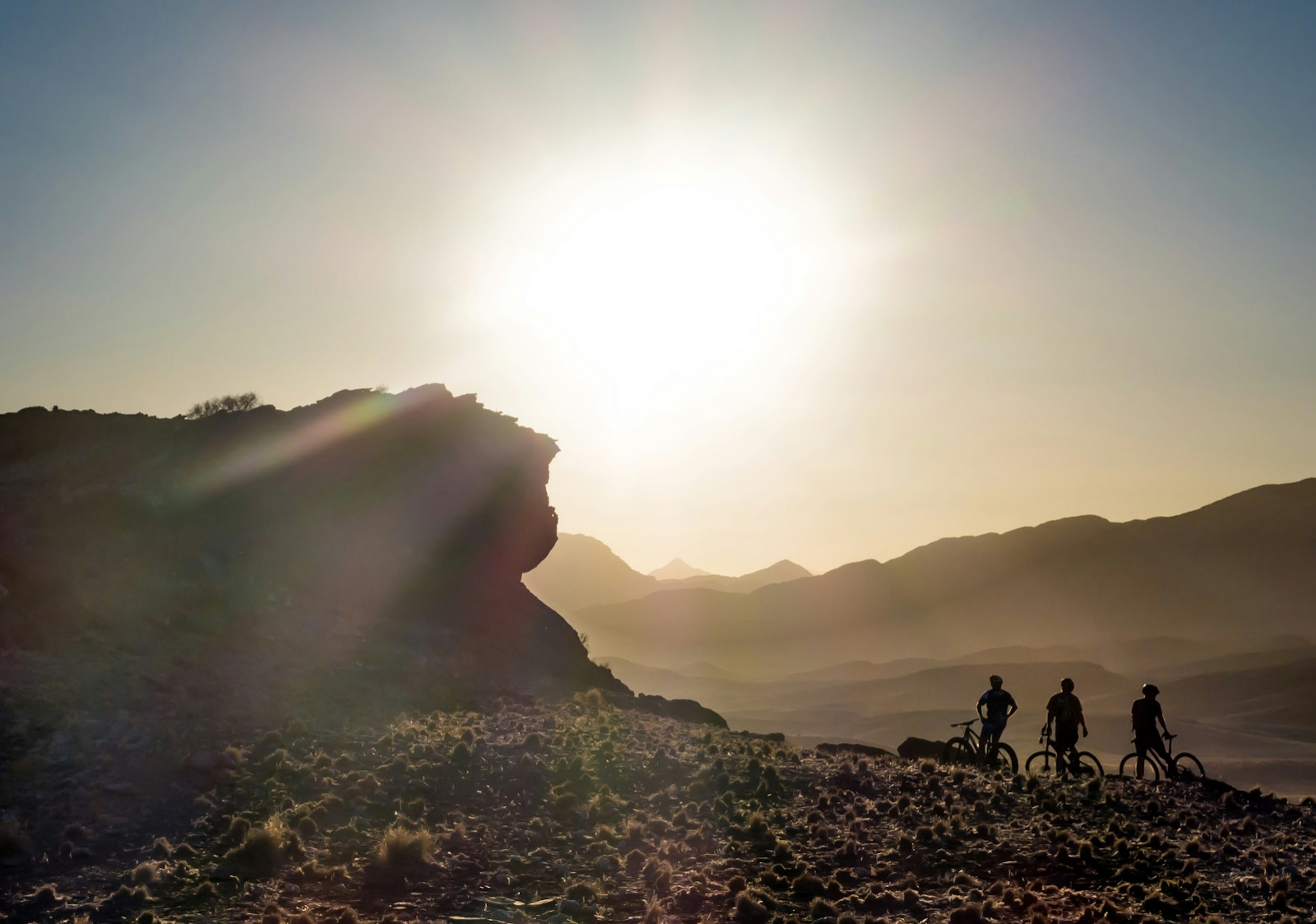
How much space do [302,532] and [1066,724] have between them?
25478 millimetres

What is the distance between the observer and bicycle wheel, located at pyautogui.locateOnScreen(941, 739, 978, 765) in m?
A: 23.2

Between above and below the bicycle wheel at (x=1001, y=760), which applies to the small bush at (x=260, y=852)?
above

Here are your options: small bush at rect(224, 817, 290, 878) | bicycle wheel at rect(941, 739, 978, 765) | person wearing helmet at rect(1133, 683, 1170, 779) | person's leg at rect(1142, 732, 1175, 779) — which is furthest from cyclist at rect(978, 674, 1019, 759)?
small bush at rect(224, 817, 290, 878)

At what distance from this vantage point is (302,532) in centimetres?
3419

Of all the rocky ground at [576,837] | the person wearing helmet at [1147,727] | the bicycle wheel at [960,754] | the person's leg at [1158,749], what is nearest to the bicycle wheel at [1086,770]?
the rocky ground at [576,837]

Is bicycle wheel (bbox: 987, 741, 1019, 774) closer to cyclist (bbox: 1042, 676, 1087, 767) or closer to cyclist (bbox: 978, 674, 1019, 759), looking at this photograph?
cyclist (bbox: 978, 674, 1019, 759)

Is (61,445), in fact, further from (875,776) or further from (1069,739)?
(1069,739)

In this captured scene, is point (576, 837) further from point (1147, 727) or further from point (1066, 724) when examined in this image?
point (1147, 727)

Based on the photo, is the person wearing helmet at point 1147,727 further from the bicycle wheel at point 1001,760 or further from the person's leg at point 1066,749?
the bicycle wheel at point 1001,760

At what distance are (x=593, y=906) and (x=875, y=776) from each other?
399 inches

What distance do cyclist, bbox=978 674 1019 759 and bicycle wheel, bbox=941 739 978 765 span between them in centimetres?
52

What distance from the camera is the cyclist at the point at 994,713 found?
71.6ft

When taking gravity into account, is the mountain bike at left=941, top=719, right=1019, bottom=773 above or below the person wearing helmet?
below

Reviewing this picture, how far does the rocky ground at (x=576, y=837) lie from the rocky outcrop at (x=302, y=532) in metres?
7.55
